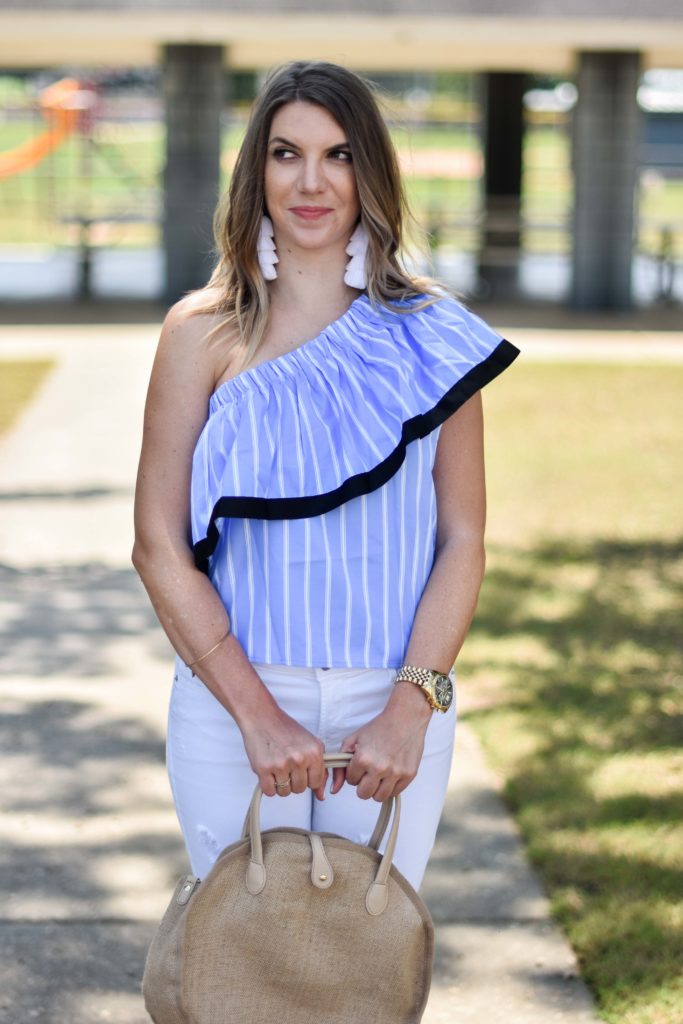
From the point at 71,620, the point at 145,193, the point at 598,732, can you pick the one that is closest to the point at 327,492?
the point at 598,732

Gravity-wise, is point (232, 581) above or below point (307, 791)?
above

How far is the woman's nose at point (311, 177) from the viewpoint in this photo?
2359mm

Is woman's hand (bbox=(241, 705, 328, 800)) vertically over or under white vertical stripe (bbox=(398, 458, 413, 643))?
under

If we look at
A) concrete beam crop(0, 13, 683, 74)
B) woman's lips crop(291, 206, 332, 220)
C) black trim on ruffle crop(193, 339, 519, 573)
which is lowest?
black trim on ruffle crop(193, 339, 519, 573)

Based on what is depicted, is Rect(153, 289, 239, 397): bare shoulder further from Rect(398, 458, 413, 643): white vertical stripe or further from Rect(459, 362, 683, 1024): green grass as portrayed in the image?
Rect(459, 362, 683, 1024): green grass

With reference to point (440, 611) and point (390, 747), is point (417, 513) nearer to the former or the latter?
point (440, 611)

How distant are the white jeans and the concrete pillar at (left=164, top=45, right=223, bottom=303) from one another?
1333 cm

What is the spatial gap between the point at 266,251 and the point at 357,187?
7.2 inches

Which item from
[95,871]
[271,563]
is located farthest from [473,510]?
[95,871]

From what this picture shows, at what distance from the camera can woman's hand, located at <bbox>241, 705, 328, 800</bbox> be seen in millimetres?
2225

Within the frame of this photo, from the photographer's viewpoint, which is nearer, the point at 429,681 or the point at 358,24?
the point at 429,681

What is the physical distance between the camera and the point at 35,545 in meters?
7.16

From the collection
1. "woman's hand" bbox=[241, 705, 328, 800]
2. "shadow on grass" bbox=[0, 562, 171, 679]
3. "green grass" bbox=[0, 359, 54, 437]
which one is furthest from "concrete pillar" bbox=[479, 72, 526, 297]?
"woman's hand" bbox=[241, 705, 328, 800]

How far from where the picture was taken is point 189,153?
15.7m
